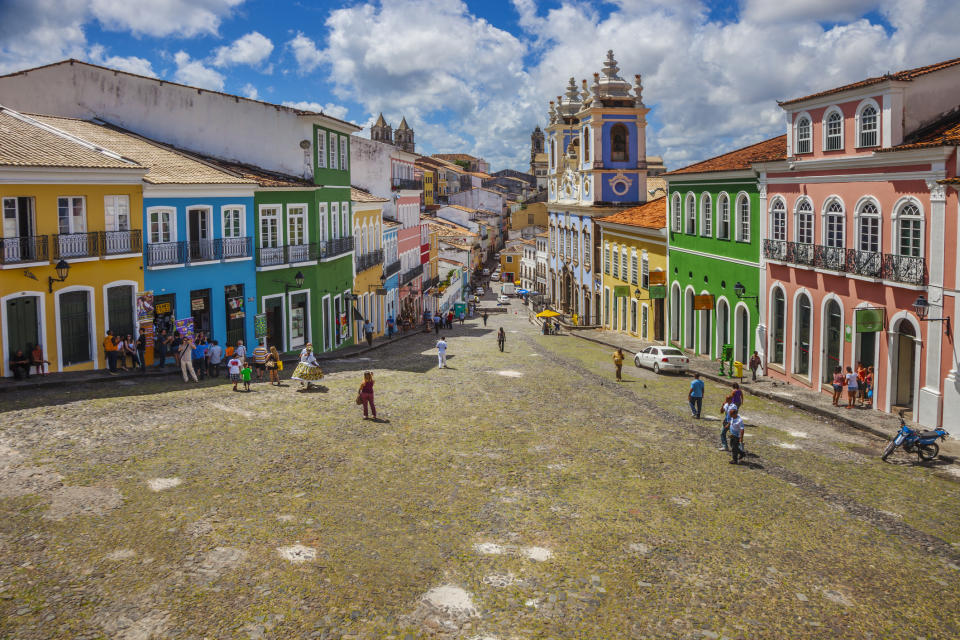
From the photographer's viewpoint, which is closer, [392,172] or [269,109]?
[269,109]

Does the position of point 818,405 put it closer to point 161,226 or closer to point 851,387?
point 851,387

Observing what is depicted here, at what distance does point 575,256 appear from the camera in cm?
6306

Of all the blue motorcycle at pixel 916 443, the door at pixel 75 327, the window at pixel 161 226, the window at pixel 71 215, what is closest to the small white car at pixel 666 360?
the blue motorcycle at pixel 916 443

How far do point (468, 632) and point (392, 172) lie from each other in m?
46.4

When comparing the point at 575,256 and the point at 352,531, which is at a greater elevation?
the point at 575,256

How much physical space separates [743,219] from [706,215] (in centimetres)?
340

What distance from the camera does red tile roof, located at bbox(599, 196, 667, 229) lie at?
43216mm

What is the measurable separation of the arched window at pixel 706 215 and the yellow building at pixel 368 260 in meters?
15.6

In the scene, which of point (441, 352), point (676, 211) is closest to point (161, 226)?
point (441, 352)

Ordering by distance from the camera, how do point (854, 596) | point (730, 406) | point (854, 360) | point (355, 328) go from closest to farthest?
point (854, 596) < point (730, 406) < point (854, 360) < point (355, 328)

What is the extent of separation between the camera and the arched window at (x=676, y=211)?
38472mm

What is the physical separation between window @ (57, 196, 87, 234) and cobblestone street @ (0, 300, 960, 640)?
505 centimetres

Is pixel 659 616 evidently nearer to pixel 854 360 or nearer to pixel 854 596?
pixel 854 596

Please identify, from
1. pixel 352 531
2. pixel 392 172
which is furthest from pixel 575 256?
A: pixel 352 531
